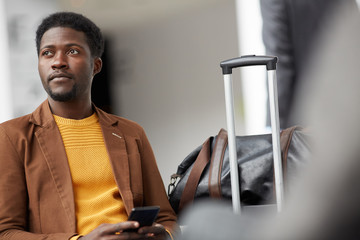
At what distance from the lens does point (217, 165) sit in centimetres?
179

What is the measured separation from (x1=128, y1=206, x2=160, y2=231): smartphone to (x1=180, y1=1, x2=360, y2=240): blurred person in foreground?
0.71 meters

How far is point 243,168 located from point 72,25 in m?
0.71

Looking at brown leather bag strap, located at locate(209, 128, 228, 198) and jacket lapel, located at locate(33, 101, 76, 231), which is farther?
brown leather bag strap, located at locate(209, 128, 228, 198)

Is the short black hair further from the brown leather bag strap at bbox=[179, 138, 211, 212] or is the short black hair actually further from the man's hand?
the man's hand

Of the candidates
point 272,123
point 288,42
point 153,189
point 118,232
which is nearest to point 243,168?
point 272,123

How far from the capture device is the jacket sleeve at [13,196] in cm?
144

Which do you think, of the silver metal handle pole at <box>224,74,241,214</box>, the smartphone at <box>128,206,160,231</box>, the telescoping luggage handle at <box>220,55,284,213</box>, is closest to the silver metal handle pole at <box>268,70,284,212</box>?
the telescoping luggage handle at <box>220,55,284,213</box>

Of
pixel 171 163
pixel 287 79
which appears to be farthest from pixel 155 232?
pixel 171 163

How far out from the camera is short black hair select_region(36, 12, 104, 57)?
1722mm

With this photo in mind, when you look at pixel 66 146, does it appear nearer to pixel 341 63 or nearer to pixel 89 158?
pixel 89 158

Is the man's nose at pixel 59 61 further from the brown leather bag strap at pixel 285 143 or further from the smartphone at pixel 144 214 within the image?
the brown leather bag strap at pixel 285 143

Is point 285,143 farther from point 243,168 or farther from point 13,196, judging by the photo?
point 13,196

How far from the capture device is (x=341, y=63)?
0.57 m

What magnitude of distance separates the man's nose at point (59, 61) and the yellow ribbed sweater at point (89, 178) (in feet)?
0.52
